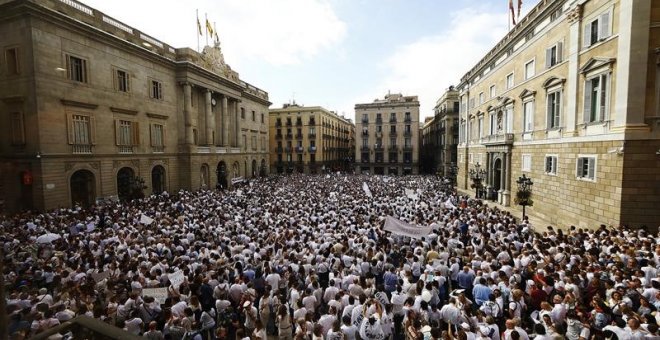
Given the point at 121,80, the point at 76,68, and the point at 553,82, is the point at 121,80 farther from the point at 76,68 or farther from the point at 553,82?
the point at 553,82

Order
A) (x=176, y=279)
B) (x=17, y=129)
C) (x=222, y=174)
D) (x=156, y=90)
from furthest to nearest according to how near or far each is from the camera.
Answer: (x=222, y=174) < (x=156, y=90) < (x=17, y=129) < (x=176, y=279)

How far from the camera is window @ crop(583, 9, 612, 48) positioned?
15898 millimetres

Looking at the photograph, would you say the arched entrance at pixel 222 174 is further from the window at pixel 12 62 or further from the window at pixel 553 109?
the window at pixel 553 109

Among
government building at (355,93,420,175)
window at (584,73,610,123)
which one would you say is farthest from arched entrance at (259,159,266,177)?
window at (584,73,610,123)

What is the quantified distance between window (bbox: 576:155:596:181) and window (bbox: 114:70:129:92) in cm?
3350

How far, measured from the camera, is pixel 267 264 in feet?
33.4

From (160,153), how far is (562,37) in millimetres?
34049

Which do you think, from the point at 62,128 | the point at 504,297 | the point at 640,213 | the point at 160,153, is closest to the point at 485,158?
the point at 640,213

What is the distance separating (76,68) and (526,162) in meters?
34.5

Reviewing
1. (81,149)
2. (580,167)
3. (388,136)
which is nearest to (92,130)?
(81,149)

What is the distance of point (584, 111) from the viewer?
58.4 ft

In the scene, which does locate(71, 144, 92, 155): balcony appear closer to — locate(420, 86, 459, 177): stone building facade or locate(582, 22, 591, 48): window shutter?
locate(582, 22, 591, 48): window shutter

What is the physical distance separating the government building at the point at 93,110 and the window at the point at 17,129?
7 cm

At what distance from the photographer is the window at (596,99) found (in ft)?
52.9
